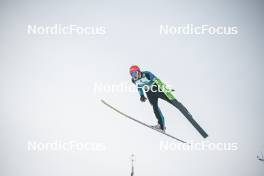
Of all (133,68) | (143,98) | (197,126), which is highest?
(133,68)

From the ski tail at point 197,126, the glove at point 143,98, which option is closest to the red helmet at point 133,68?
the glove at point 143,98

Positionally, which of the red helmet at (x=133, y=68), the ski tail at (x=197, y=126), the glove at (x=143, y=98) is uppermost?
the red helmet at (x=133, y=68)

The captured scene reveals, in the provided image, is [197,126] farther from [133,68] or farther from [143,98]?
[133,68]

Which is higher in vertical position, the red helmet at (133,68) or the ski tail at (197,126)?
the red helmet at (133,68)

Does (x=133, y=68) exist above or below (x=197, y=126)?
above

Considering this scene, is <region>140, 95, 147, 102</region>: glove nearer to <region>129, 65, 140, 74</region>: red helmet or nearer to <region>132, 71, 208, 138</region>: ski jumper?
<region>132, 71, 208, 138</region>: ski jumper

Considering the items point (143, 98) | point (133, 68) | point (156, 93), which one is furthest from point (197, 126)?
point (133, 68)

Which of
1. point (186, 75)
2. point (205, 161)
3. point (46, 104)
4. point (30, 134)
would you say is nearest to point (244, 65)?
point (186, 75)

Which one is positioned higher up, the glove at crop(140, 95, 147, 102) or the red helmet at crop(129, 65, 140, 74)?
the red helmet at crop(129, 65, 140, 74)

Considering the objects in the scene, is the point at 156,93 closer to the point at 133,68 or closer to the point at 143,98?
the point at 143,98

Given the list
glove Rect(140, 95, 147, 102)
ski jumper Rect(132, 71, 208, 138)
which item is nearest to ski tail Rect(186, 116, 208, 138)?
ski jumper Rect(132, 71, 208, 138)

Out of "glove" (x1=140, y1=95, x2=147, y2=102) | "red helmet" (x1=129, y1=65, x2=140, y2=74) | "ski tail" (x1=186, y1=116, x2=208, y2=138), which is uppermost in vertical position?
"red helmet" (x1=129, y1=65, x2=140, y2=74)

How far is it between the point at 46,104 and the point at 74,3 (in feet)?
5.19

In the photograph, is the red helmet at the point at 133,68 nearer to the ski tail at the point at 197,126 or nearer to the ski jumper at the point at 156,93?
the ski jumper at the point at 156,93
